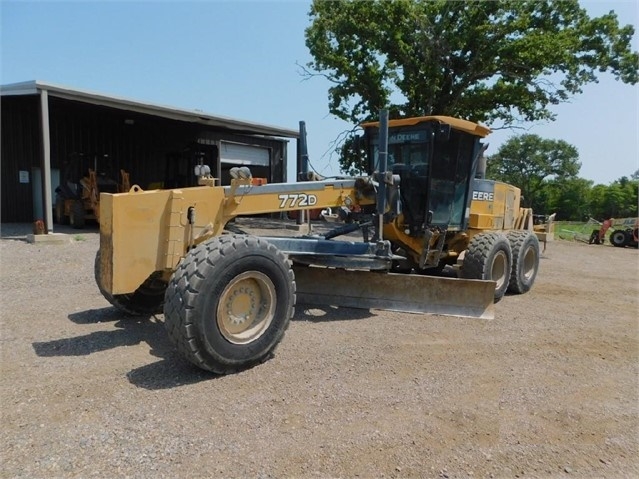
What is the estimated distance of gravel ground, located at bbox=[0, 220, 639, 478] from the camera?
2840 millimetres

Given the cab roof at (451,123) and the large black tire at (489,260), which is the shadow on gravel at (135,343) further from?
the large black tire at (489,260)

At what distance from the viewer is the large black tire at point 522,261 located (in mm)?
8039

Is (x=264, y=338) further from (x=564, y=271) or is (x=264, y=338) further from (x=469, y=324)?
(x=564, y=271)

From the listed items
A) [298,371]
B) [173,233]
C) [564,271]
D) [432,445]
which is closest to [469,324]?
[298,371]

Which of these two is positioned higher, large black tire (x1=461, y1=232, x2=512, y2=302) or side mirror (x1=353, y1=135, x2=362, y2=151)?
side mirror (x1=353, y1=135, x2=362, y2=151)

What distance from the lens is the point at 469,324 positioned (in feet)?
19.2

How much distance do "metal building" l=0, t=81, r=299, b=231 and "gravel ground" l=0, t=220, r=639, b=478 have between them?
31.3 ft

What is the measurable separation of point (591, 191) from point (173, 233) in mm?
78874

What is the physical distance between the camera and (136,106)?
15156mm

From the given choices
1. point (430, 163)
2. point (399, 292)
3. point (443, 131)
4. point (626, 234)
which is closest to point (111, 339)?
→ point (399, 292)

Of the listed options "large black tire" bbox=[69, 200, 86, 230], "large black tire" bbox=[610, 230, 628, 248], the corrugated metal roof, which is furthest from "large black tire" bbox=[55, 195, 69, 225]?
"large black tire" bbox=[610, 230, 628, 248]

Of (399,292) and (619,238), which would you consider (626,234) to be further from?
(399,292)

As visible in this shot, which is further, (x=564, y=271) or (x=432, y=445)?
(x=564, y=271)

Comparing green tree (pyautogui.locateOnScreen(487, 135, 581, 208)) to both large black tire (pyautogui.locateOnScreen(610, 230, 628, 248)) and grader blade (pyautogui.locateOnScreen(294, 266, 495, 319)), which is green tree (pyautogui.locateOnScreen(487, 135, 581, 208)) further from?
grader blade (pyautogui.locateOnScreen(294, 266, 495, 319))
